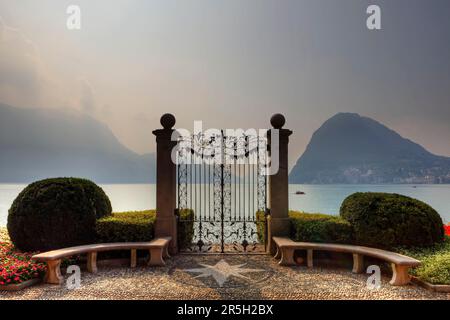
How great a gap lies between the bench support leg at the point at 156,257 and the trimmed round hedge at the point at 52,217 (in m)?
1.73

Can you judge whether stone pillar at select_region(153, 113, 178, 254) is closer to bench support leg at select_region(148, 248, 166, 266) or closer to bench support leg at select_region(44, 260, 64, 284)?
bench support leg at select_region(148, 248, 166, 266)

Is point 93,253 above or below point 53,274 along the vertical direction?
above

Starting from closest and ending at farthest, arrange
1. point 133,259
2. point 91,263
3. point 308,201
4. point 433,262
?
point 433,262
point 91,263
point 133,259
point 308,201

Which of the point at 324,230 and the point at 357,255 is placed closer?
the point at 357,255

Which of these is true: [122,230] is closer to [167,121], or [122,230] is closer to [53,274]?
[53,274]

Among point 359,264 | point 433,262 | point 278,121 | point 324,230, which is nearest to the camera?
point 433,262

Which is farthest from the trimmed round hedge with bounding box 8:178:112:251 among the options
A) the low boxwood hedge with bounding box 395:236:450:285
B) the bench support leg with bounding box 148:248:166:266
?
the low boxwood hedge with bounding box 395:236:450:285

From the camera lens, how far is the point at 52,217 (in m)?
7.53

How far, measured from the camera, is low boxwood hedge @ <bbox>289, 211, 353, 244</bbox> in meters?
7.59

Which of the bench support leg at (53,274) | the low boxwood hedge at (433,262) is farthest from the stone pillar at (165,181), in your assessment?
the low boxwood hedge at (433,262)

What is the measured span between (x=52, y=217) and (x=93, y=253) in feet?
4.98

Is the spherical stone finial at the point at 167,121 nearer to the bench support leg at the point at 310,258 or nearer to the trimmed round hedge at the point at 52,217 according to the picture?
the trimmed round hedge at the point at 52,217

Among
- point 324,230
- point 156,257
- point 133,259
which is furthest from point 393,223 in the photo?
point 133,259
